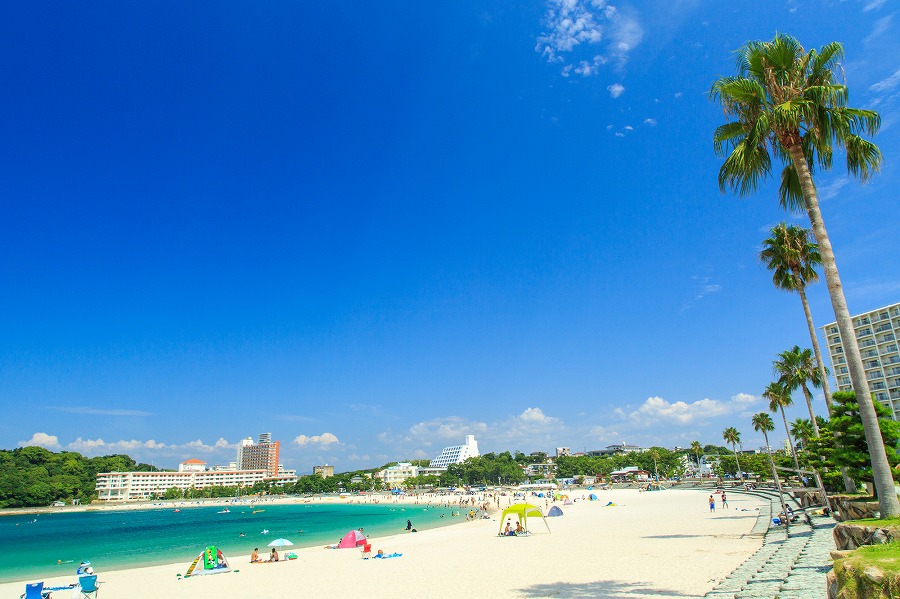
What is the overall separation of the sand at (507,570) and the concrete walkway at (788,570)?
3.15 feet

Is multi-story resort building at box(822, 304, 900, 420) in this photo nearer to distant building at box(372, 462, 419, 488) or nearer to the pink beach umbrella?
the pink beach umbrella

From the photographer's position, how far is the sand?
14.6 metres

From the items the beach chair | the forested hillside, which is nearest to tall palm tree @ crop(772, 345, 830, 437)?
the beach chair

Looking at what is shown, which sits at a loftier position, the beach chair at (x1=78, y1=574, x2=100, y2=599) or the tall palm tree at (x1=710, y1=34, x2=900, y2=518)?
the tall palm tree at (x1=710, y1=34, x2=900, y2=518)

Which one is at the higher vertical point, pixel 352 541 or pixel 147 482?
pixel 352 541

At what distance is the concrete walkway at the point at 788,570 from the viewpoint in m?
9.38

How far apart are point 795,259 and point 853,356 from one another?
1728cm

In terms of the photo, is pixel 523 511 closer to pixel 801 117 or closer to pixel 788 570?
pixel 788 570

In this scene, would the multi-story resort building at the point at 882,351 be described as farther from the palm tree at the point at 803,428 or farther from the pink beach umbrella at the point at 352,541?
the pink beach umbrella at the point at 352,541

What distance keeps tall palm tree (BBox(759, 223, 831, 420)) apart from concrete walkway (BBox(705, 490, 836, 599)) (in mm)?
11439

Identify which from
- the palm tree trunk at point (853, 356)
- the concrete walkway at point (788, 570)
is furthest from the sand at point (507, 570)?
the palm tree trunk at point (853, 356)

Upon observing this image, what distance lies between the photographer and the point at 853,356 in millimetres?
10500

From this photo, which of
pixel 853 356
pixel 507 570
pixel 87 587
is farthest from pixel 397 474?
pixel 853 356

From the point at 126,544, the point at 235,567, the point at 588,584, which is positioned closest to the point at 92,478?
the point at 126,544
